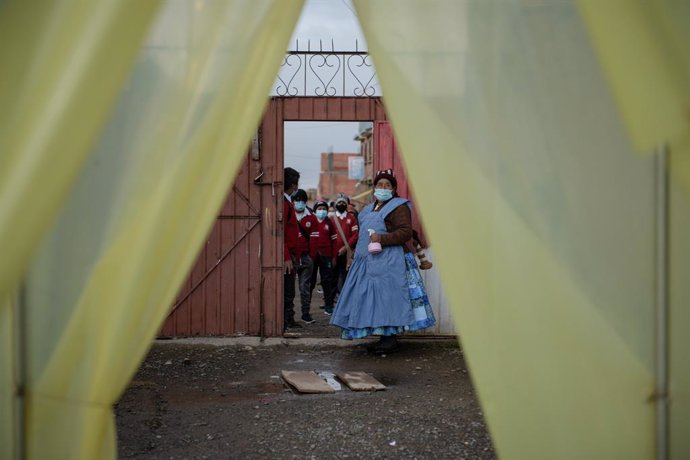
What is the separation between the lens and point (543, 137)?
235 cm

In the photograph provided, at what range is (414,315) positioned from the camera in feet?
23.7

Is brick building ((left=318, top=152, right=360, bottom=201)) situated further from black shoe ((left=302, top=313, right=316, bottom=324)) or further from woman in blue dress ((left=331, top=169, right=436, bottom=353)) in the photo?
woman in blue dress ((left=331, top=169, right=436, bottom=353))

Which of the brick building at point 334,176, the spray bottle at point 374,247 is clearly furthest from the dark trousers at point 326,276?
the brick building at point 334,176

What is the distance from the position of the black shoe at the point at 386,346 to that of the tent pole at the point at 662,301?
5.21 meters

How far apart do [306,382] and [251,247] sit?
90.7 inches

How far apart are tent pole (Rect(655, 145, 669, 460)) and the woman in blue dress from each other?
15.9 ft

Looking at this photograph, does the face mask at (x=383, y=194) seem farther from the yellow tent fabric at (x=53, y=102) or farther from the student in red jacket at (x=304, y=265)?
the yellow tent fabric at (x=53, y=102)

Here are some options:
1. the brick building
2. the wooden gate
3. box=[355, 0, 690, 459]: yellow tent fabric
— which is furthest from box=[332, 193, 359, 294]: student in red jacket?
the brick building

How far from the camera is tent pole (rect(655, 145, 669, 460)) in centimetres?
231

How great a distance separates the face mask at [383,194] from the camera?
7277 mm

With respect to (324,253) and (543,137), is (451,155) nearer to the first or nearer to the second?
(543,137)

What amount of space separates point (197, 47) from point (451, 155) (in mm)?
871

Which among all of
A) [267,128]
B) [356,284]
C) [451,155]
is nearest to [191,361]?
[356,284]

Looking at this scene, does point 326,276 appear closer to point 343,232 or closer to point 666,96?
point 343,232
